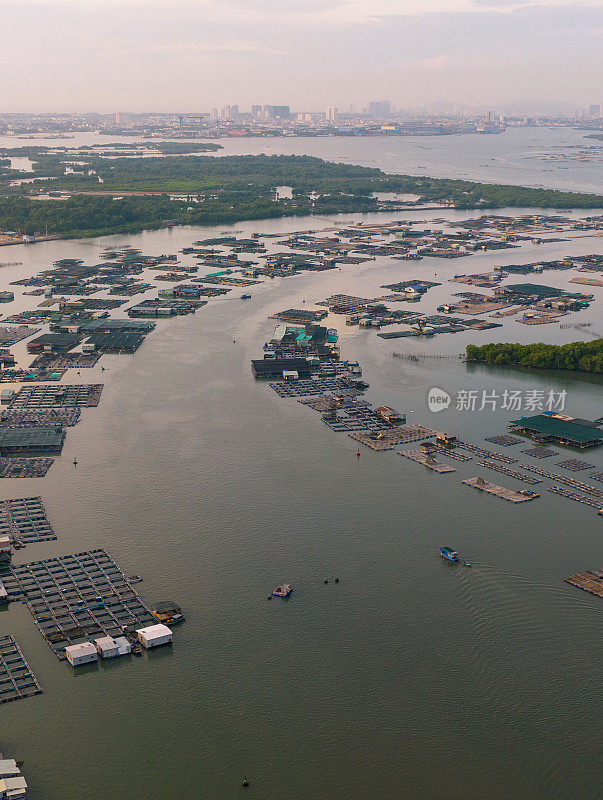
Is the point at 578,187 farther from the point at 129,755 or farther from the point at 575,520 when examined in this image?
the point at 129,755

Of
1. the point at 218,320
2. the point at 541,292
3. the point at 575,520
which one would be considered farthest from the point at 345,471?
the point at 541,292

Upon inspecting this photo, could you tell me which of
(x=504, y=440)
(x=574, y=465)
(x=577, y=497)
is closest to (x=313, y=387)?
(x=504, y=440)

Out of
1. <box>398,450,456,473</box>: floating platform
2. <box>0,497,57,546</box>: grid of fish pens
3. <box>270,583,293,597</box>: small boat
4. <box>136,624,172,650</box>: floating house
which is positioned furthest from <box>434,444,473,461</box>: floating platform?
<box>0,497,57,546</box>: grid of fish pens

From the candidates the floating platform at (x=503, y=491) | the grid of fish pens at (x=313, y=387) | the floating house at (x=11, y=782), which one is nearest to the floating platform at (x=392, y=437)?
the floating platform at (x=503, y=491)

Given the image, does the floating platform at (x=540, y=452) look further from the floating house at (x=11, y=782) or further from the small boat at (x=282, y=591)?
the floating house at (x=11, y=782)

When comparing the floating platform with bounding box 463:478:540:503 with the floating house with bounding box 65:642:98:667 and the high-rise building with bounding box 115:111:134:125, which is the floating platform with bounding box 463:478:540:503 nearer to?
the floating house with bounding box 65:642:98:667

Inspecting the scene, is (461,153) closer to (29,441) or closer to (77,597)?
(29,441)
